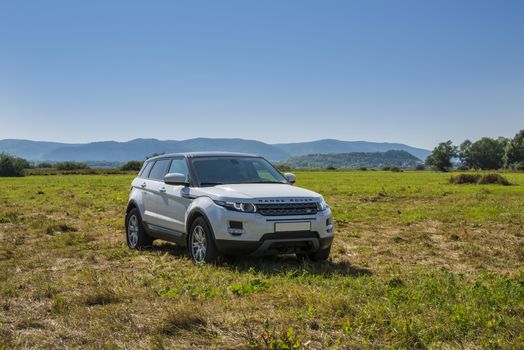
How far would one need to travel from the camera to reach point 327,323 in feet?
18.1

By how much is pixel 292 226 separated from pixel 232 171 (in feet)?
6.59

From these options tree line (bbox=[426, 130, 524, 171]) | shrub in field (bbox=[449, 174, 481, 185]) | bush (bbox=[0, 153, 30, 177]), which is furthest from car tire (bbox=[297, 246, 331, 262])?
tree line (bbox=[426, 130, 524, 171])

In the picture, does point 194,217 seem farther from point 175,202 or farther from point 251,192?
point 251,192

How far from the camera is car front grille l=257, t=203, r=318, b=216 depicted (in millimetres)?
8547

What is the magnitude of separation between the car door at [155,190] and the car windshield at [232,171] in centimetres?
109

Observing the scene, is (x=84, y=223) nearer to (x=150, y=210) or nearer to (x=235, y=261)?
(x=150, y=210)

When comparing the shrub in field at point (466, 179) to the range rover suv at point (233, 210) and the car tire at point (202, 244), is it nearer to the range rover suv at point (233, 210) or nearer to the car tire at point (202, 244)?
the range rover suv at point (233, 210)

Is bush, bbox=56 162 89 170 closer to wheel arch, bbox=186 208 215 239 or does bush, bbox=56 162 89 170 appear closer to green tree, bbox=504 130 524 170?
green tree, bbox=504 130 524 170

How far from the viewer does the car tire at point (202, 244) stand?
877cm

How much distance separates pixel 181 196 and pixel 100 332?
4599mm

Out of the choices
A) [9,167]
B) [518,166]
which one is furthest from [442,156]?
[9,167]

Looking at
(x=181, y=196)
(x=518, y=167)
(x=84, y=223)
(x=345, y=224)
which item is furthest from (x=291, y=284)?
(x=518, y=167)

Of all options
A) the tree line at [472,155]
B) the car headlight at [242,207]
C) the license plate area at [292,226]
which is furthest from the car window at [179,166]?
the tree line at [472,155]

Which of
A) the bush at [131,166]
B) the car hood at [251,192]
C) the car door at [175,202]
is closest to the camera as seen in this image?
the car hood at [251,192]
